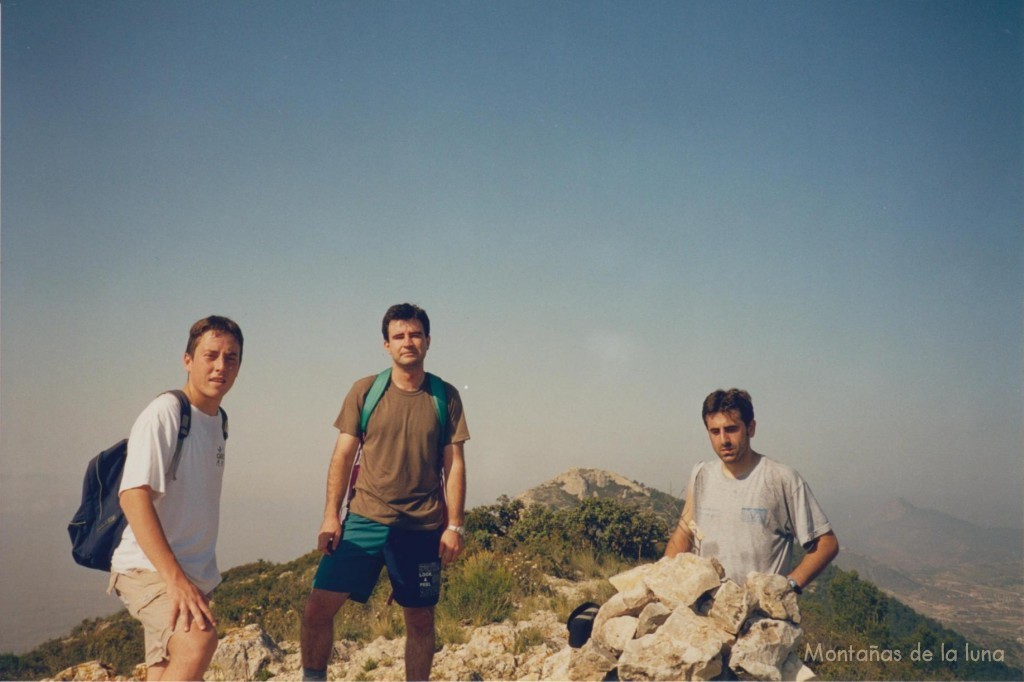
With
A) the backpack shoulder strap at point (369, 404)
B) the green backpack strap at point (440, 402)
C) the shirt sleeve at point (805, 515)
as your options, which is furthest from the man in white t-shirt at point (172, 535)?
the shirt sleeve at point (805, 515)

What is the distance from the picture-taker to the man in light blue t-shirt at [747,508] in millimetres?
3787

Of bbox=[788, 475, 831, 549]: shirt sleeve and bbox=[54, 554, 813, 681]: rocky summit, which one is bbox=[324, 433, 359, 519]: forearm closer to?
bbox=[54, 554, 813, 681]: rocky summit

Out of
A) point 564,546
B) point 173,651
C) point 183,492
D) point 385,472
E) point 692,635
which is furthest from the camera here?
point 564,546

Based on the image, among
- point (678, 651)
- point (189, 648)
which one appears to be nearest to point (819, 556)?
point (678, 651)

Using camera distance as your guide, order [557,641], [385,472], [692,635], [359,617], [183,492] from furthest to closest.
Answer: [359,617], [557,641], [385,472], [692,635], [183,492]

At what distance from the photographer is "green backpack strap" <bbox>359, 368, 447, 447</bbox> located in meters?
4.46

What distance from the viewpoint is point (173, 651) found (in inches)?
106

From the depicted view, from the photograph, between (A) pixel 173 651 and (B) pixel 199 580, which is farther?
(B) pixel 199 580

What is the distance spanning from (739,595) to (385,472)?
91.2 inches

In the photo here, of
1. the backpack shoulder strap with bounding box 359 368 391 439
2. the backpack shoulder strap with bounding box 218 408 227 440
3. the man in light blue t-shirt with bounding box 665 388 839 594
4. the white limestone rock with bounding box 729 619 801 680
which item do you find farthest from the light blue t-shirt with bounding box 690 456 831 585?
the backpack shoulder strap with bounding box 218 408 227 440

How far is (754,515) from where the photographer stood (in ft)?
12.7

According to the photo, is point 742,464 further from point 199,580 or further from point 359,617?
Answer: point 359,617

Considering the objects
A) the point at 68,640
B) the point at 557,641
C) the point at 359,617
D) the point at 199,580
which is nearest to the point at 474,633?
the point at 557,641

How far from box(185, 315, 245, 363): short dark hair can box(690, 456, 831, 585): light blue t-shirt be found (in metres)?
2.85
